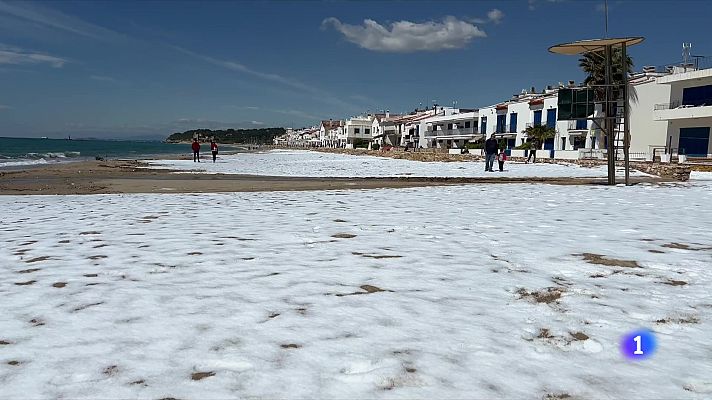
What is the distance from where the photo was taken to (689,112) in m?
37.8

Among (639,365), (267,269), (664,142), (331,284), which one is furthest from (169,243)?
(664,142)

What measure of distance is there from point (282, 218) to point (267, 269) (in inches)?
151

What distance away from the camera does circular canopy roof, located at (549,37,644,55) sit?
47.4 feet

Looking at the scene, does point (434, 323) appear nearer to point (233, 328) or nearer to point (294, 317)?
point (294, 317)

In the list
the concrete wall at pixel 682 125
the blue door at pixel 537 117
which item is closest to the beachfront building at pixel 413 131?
the blue door at pixel 537 117

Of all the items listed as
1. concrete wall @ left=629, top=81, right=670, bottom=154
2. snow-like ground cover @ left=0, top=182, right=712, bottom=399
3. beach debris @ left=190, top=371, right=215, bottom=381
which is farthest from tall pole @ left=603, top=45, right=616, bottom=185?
concrete wall @ left=629, top=81, right=670, bottom=154

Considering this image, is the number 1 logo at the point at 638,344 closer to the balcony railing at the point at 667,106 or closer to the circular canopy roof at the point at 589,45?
the circular canopy roof at the point at 589,45

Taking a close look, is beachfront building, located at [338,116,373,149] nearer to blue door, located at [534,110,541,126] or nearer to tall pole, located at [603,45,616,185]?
blue door, located at [534,110,541,126]

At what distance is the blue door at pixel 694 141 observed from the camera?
3822 cm

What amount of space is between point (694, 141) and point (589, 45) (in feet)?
104

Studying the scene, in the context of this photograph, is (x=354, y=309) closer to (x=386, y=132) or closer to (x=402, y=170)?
(x=402, y=170)

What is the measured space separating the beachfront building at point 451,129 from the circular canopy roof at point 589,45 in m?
59.7

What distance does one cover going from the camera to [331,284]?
452cm

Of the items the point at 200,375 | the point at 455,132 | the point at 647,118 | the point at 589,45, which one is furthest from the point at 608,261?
the point at 455,132
